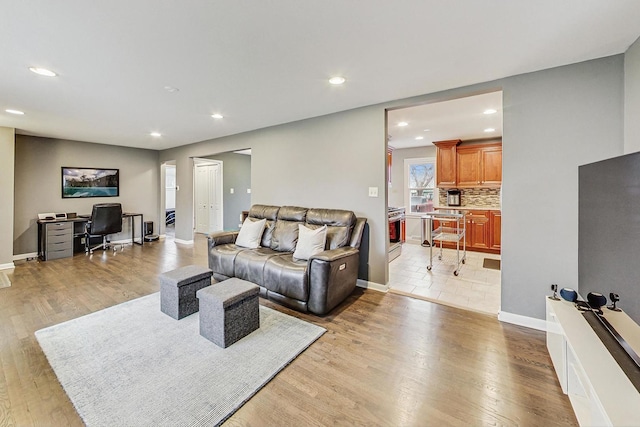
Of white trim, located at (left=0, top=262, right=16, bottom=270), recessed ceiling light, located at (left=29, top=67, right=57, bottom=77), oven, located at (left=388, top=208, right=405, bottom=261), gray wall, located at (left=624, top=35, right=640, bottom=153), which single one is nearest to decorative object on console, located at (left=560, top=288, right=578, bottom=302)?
gray wall, located at (left=624, top=35, right=640, bottom=153)

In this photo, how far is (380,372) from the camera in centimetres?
188

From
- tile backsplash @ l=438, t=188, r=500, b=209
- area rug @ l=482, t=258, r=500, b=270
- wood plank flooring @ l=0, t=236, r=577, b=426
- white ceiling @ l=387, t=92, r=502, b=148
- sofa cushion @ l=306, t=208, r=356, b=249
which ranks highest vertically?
white ceiling @ l=387, t=92, r=502, b=148

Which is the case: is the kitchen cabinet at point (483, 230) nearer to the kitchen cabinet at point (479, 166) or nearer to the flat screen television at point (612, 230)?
the kitchen cabinet at point (479, 166)

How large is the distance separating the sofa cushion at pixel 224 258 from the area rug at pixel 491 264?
4029 millimetres

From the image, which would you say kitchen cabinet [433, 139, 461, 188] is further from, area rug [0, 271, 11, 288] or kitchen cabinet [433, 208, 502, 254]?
area rug [0, 271, 11, 288]

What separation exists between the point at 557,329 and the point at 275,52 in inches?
113

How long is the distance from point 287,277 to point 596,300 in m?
2.35

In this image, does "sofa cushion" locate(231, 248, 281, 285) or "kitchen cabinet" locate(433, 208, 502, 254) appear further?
"kitchen cabinet" locate(433, 208, 502, 254)

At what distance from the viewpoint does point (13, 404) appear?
1589 mm

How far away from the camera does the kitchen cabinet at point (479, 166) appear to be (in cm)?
557

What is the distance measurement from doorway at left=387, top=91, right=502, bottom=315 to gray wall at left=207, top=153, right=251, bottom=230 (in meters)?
4.15

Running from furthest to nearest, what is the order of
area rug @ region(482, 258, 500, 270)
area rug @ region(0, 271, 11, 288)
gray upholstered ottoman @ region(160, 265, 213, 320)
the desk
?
1. the desk
2. area rug @ region(482, 258, 500, 270)
3. area rug @ region(0, 271, 11, 288)
4. gray upholstered ottoman @ region(160, 265, 213, 320)

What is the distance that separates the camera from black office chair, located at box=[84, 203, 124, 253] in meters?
5.33

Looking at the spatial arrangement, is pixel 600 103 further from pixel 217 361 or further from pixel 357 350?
pixel 217 361
